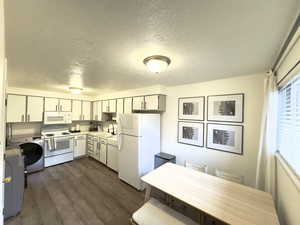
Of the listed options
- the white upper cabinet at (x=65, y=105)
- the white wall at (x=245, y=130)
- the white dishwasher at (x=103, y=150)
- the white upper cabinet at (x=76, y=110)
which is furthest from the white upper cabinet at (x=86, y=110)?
the white wall at (x=245, y=130)

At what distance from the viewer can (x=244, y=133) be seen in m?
2.17

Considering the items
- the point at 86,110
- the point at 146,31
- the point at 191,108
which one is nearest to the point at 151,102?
the point at 191,108

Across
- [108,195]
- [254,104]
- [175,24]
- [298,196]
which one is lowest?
[108,195]

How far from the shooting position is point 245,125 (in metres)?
2.16

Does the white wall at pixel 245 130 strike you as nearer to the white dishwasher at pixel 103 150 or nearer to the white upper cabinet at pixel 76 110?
the white dishwasher at pixel 103 150

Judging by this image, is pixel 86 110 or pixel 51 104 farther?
pixel 86 110

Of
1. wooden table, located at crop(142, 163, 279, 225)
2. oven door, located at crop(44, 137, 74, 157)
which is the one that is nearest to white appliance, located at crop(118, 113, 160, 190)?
wooden table, located at crop(142, 163, 279, 225)

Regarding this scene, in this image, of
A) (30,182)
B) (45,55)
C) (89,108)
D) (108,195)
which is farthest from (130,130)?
(89,108)

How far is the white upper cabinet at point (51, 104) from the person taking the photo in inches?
154

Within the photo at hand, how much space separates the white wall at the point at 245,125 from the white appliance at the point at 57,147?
9.60 feet

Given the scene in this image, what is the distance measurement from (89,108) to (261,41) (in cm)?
508

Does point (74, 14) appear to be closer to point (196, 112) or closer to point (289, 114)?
point (289, 114)

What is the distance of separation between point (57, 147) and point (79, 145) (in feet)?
2.31

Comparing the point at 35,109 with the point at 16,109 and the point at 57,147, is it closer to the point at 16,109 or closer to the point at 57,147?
the point at 16,109
